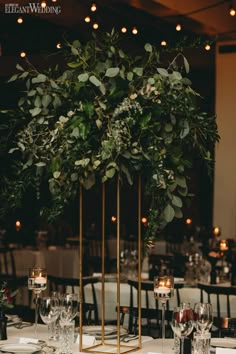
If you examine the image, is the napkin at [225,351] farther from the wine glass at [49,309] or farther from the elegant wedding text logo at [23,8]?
the elegant wedding text logo at [23,8]

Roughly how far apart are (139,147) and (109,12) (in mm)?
8096

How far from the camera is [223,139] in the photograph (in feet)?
41.7

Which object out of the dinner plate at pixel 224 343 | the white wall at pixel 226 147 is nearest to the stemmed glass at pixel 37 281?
the dinner plate at pixel 224 343

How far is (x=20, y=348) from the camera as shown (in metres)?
3.78

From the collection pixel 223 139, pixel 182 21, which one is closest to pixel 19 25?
pixel 182 21

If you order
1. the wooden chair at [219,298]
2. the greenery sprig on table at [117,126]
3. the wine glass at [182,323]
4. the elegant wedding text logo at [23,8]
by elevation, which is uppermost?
the elegant wedding text logo at [23,8]

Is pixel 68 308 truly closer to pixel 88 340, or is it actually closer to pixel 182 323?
pixel 88 340

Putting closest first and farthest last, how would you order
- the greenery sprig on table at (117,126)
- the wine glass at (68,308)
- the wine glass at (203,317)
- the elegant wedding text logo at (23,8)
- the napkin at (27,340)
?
1. the greenery sprig on table at (117,126)
2. the wine glass at (203,317)
3. the wine glass at (68,308)
4. the napkin at (27,340)
5. the elegant wedding text logo at (23,8)

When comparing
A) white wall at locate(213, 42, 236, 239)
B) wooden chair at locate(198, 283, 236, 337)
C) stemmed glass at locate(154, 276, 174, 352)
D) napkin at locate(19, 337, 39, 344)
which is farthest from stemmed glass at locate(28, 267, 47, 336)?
white wall at locate(213, 42, 236, 239)

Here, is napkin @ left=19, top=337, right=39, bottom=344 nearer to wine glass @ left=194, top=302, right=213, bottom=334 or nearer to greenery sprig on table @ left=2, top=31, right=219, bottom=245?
greenery sprig on table @ left=2, top=31, right=219, bottom=245

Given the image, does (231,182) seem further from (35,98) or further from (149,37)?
(35,98)

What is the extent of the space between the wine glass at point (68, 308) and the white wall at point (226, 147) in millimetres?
8912

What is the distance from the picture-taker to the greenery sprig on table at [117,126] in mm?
3447

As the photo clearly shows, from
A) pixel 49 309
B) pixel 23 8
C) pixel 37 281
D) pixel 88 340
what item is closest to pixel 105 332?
pixel 88 340
